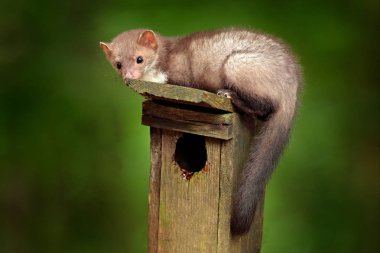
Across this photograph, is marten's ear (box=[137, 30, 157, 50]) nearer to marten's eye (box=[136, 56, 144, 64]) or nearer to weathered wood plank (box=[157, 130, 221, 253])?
marten's eye (box=[136, 56, 144, 64])

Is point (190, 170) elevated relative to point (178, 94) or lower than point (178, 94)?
lower

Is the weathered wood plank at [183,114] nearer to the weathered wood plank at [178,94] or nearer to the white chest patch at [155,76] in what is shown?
the weathered wood plank at [178,94]

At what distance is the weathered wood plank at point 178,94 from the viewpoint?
2.84 m

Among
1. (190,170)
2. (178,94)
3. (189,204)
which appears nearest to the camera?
(178,94)

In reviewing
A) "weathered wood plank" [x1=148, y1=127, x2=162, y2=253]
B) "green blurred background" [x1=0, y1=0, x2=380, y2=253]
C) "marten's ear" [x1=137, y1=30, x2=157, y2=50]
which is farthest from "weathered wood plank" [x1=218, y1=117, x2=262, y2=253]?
"green blurred background" [x1=0, y1=0, x2=380, y2=253]

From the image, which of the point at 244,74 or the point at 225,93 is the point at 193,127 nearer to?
the point at 225,93

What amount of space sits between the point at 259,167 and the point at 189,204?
392mm

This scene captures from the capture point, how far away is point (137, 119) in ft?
14.6

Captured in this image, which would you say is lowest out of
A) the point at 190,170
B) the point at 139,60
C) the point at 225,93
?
the point at 190,170

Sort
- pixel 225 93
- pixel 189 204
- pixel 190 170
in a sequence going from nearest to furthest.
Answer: pixel 225 93 < pixel 189 204 < pixel 190 170

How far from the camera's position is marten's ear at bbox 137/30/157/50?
3199mm

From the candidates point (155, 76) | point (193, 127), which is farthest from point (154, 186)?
point (155, 76)

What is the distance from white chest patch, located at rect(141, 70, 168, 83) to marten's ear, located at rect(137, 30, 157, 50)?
118 mm

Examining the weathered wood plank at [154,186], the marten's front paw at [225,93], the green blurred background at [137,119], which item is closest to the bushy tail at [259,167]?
the marten's front paw at [225,93]
